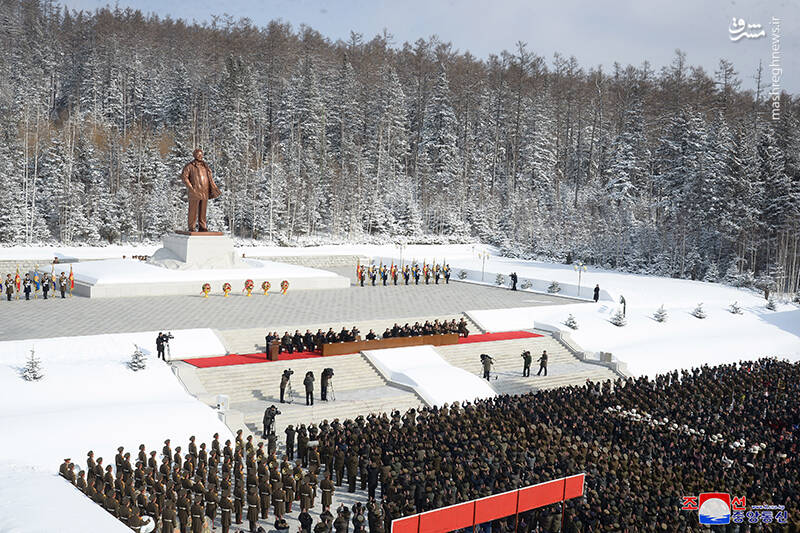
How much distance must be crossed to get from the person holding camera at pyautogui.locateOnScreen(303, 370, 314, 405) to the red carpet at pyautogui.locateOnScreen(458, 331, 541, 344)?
7.40 meters

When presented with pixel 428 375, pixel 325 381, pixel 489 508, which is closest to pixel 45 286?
pixel 325 381

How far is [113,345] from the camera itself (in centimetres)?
1878

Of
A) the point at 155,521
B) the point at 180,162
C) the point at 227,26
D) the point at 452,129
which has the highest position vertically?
the point at 227,26

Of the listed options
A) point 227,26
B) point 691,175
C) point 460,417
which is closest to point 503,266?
point 691,175

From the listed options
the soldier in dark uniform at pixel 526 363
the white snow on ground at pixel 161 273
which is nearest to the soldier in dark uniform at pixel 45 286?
the white snow on ground at pixel 161 273

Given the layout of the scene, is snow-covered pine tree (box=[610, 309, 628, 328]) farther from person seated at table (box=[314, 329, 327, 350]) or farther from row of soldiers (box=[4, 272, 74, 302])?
row of soldiers (box=[4, 272, 74, 302])

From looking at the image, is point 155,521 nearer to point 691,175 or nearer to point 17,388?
point 17,388

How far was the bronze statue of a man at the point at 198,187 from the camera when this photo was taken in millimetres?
31516

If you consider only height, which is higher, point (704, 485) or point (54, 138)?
point (54, 138)

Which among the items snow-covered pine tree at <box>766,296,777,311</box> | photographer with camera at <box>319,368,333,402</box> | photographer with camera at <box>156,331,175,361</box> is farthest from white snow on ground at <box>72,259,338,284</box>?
snow-covered pine tree at <box>766,296,777,311</box>

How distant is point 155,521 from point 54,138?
46.4 metres

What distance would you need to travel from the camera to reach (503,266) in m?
43.6

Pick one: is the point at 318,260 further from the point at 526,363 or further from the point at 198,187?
the point at 526,363

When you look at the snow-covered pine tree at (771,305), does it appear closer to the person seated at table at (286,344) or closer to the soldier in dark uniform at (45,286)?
the person seated at table at (286,344)
